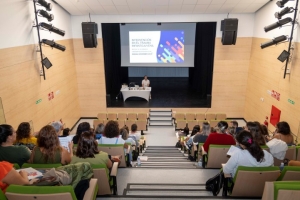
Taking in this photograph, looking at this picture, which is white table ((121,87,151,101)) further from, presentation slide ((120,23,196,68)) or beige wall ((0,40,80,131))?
beige wall ((0,40,80,131))

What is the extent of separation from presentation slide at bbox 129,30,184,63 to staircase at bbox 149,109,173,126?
2556mm

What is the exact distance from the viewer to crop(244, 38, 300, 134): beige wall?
23.6 ft

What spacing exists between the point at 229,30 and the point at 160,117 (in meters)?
4.96

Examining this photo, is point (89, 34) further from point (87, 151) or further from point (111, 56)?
point (87, 151)

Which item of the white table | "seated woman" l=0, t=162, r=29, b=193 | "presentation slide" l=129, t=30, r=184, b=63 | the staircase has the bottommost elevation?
the staircase

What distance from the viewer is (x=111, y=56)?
1230 centimetres

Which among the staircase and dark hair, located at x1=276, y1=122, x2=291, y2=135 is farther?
the staircase

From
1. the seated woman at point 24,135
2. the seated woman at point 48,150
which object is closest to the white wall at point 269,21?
the seated woman at point 48,150

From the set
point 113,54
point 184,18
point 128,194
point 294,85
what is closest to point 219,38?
point 184,18

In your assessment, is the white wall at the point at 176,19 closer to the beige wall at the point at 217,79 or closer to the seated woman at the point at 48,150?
the beige wall at the point at 217,79

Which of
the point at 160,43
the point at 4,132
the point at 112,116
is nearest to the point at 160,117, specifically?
the point at 112,116

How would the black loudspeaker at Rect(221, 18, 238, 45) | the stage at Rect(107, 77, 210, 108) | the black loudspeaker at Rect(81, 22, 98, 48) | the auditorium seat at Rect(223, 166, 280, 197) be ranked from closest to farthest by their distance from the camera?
the auditorium seat at Rect(223, 166, 280, 197) → the black loudspeaker at Rect(221, 18, 238, 45) → the black loudspeaker at Rect(81, 22, 98, 48) → the stage at Rect(107, 77, 210, 108)

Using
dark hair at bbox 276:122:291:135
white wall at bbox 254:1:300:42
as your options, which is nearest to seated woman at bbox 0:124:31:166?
dark hair at bbox 276:122:291:135

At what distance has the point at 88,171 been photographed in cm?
282
